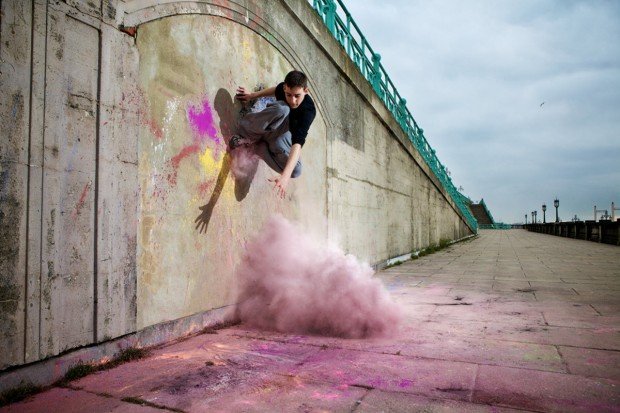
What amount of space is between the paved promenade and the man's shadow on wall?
3.91 ft

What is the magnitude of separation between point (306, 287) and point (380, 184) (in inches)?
234

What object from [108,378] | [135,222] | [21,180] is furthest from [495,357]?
[21,180]

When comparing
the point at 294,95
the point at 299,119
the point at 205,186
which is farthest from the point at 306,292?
the point at 294,95

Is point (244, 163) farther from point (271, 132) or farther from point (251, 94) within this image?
point (251, 94)

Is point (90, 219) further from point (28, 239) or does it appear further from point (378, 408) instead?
point (378, 408)

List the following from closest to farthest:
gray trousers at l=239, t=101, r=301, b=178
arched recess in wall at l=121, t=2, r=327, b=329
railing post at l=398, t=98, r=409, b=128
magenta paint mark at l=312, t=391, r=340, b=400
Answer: magenta paint mark at l=312, t=391, r=340, b=400 → arched recess in wall at l=121, t=2, r=327, b=329 → gray trousers at l=239, t=101, r=301, b=178 → railing post at l=398, t=98, r=409, b=128

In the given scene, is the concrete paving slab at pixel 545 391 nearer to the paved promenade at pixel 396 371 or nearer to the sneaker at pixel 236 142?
the paved promenade at pixel 396 371

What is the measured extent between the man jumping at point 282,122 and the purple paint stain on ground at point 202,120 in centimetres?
30

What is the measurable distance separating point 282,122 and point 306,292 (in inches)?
75.0

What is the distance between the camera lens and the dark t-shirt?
4105mm

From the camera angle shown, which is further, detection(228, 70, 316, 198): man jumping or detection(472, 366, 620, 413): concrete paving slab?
detection(228, 70, 316, 198): man jumping

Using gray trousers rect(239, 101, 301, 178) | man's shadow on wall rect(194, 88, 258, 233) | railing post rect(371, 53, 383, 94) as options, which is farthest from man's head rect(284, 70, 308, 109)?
railing post rect(371, 53, 383, 94)

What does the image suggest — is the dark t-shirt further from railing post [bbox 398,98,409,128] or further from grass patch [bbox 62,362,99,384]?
railing post [bbox 398,98,409,128]

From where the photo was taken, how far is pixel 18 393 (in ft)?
7.14
